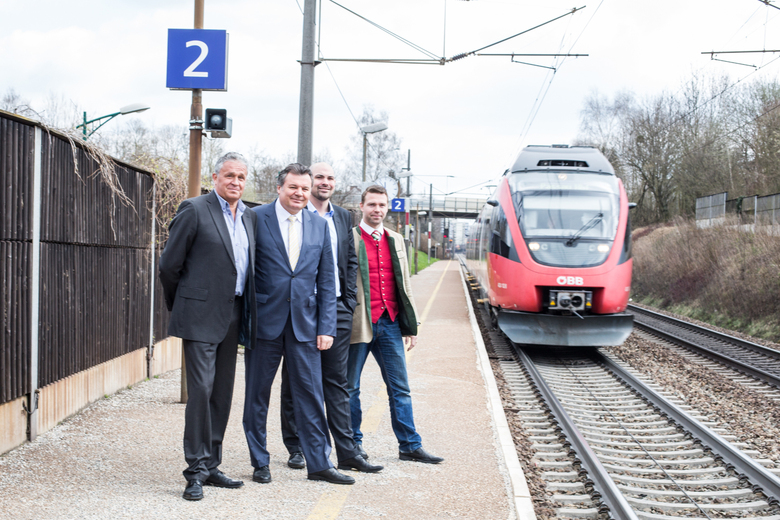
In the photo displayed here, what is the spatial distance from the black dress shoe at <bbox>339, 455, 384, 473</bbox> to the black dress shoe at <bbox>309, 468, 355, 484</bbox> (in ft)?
0.85

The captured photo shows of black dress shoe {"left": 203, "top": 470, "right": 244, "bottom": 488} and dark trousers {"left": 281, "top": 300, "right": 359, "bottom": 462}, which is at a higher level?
dark trousers {"left": 281, "top": 300, "right": 359, "bottom": 462}

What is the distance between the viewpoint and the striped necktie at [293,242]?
449 centimetres

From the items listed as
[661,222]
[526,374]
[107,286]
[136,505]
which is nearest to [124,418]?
[107,286]

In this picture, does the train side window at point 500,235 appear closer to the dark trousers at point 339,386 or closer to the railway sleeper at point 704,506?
the railway sleeper at point 704,506

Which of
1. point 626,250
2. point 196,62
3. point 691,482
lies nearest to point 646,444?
point 691,482

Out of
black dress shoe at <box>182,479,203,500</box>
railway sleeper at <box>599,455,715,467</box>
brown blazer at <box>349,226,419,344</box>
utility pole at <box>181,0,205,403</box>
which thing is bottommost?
railway sleeper at <box>599,455,715,467</box>

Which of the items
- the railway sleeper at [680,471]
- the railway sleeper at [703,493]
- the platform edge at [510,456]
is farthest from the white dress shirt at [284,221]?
the railway sleeper at [680,471]

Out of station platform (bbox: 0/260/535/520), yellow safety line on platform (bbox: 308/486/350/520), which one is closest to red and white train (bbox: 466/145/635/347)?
station platform (bbox: 0/260/535/520)

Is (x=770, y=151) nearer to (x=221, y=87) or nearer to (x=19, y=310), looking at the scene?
(x=221, y=87)

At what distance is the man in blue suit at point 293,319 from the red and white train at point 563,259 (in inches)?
262

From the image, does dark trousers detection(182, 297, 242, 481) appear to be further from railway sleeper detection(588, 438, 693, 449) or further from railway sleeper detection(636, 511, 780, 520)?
railway sleeper detection(588, 438, 693, 449)

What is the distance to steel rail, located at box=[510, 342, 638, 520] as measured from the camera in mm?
4633

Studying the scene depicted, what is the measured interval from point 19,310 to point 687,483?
5.11 m

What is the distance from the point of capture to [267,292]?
4.44 meters
